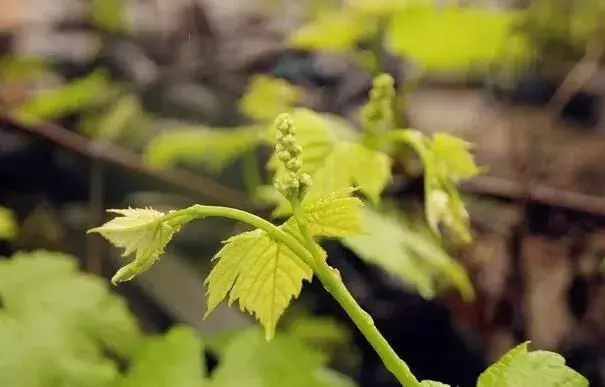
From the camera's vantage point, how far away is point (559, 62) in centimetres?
130

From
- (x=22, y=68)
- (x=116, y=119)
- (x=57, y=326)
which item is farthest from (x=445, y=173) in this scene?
(x=22, y=68)

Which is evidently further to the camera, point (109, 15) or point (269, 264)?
point (109, 15)

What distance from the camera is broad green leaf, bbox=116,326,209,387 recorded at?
0.60m

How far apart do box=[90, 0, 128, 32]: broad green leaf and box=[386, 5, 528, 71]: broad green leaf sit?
0.57m

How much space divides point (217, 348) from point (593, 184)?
544 millimetres

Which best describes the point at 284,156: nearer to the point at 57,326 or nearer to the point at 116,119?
the point at 57,326

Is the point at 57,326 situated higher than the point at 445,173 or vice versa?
the point at 445,173

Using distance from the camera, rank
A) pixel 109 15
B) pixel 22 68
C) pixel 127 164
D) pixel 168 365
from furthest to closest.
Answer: pixel 109 15 < pixel 22 68 < pixel 127 164 < pixel 168 365

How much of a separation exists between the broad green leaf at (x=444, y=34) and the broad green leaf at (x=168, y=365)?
0.48 m

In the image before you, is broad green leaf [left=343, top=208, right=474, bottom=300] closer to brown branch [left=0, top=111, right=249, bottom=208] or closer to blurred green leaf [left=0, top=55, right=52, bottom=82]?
brown branch [left=0, top=111, right=249, bottom=208]

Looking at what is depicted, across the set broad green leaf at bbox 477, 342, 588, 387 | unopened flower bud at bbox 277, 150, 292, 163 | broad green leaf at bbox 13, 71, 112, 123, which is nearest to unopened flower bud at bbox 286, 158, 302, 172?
unopened flower bud at bbox 277, 150, 292, 163

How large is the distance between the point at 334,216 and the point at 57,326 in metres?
0.30

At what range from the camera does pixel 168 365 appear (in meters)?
0.61

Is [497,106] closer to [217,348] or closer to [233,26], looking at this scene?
[233,26]
